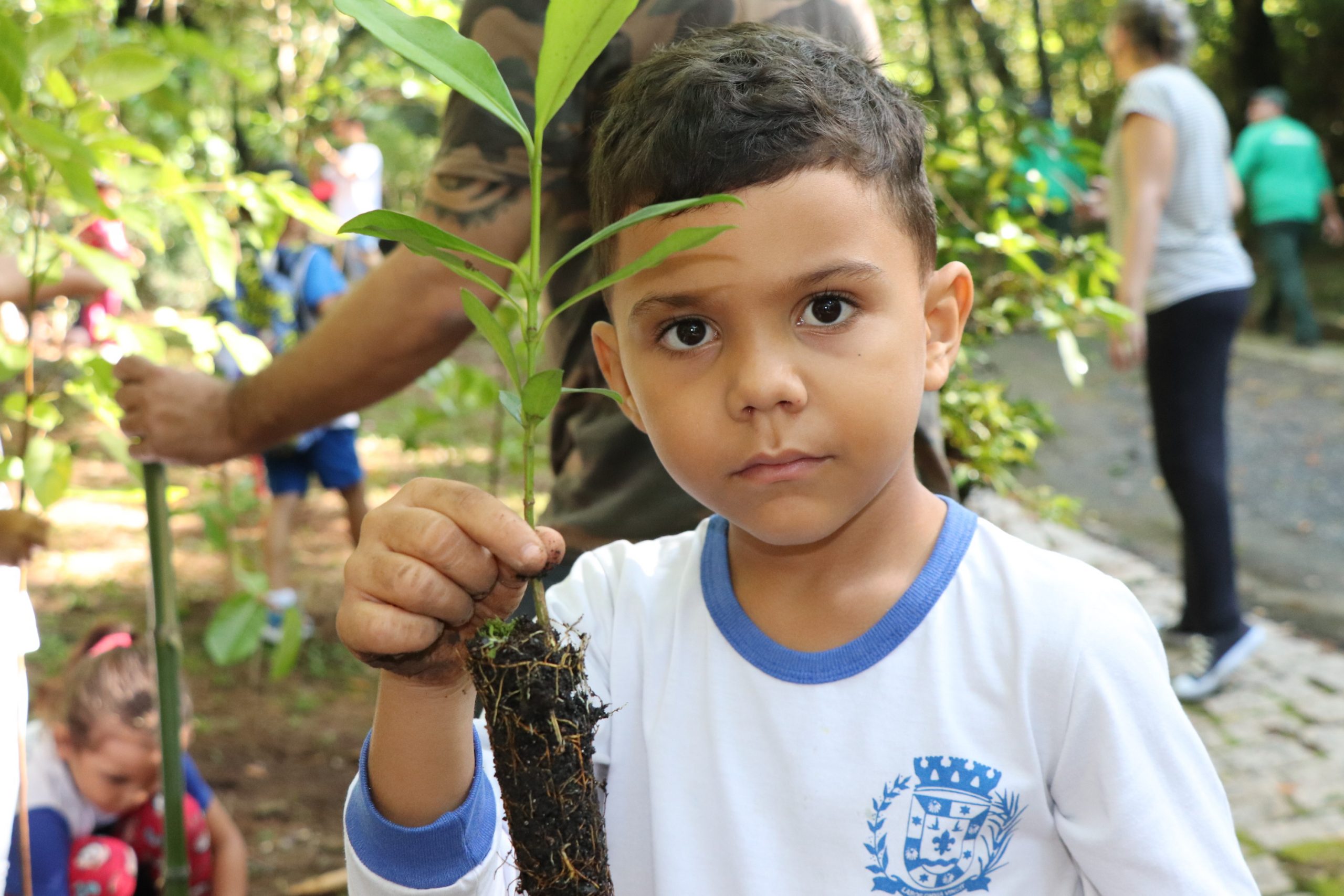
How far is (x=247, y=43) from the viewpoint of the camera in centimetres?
818

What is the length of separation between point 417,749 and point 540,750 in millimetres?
259

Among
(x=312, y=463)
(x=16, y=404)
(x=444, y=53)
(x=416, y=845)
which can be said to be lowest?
(x=312, y=463)

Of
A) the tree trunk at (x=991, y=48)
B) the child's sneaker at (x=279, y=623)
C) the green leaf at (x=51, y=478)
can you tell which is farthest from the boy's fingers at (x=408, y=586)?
the tree trunk at (x=991, y=48)

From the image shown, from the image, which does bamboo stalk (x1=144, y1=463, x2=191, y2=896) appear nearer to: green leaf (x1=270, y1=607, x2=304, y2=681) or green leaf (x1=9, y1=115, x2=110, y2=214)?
green leaf (x1=270, y1=607, x2=304, y2=681)

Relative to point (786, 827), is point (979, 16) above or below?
above

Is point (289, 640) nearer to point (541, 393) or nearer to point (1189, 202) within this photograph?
point (541, 393)

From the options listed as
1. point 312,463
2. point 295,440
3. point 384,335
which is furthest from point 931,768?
point 312,463

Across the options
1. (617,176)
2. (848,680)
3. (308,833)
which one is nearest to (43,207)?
(617,176)

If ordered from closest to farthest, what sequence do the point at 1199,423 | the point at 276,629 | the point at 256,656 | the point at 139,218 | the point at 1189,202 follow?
1. the point at 139,218
2. the point at 1199,423
3. the point at 1189,202
4. the point at 256,656
5. the point at 276,629

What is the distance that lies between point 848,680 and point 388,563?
0.54m

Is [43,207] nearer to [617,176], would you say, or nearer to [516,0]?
[516,0]

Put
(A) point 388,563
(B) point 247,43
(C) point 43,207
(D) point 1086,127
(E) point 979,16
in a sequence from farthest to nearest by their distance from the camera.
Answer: (D) point 1086,127 < (E) point 979,16 < (B) point 247,43 < (C) point 43,207 < (A) point 388,563

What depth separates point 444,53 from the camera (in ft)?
3.54

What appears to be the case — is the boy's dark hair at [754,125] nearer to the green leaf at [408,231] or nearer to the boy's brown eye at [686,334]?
the boy's brown eye at [686,334]
